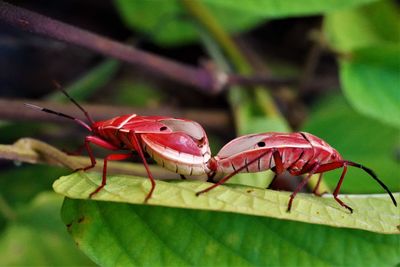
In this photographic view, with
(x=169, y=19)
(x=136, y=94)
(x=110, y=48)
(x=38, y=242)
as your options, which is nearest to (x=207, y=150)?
(x=110, y=48)

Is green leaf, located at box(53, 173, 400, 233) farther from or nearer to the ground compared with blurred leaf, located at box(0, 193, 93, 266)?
farther from the ground

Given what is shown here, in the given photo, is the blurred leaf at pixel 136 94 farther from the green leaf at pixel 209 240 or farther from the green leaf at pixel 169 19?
the green leaf at pixel 209 240

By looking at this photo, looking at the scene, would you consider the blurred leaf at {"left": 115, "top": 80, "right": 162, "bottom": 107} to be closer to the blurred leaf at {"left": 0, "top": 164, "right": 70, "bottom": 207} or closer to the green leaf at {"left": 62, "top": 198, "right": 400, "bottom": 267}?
the blurred leaf at {"left": 0, "top": 164, "right": 70, "bottom": 207}

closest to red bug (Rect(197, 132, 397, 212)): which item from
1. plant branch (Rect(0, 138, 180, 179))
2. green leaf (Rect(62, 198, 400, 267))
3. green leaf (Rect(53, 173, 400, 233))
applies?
green leaf (Rect(53, 173, 400, 233))

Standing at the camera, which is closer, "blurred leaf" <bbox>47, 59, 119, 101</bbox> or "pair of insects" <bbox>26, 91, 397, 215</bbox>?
"pair of insects" <bbox>26, 91, 397, 215</bbox>

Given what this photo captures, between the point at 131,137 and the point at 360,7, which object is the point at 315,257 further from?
the point at 360,7

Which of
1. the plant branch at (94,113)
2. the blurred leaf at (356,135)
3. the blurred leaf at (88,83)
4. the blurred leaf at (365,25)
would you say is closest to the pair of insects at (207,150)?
the plant branch at (94,113)
